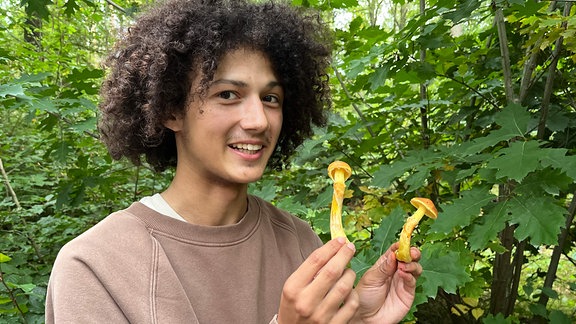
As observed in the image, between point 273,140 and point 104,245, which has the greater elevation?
point 273,140

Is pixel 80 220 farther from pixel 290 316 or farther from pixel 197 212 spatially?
pixel 290 316

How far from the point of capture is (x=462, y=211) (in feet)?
5.57

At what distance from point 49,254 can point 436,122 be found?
3182mm

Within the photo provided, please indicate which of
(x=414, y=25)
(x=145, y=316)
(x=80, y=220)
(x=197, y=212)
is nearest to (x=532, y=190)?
(x=414, y=25)

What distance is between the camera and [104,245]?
1229 mm

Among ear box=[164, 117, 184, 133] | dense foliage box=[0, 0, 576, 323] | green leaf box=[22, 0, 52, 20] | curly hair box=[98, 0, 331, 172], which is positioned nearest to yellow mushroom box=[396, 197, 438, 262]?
dense foliage box=[0, 0, 576, 323]

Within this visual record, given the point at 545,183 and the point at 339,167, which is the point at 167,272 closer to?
the point at 339,167

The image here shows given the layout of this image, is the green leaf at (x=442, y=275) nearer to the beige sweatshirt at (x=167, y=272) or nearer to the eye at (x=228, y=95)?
the beige sweatshirt at (x=167, y=272)

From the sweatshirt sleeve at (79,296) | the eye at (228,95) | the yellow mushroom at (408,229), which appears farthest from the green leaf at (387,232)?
the sweatshirt sleeve at (79,296)

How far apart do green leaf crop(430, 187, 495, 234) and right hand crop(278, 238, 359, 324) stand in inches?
27.0

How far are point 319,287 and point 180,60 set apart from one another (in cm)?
94

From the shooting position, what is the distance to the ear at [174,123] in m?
1.58

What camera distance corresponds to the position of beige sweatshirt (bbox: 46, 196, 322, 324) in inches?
45.6

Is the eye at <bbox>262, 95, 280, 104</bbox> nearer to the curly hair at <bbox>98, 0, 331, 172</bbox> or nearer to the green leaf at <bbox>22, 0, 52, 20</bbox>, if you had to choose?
the curly hair at <bbox>98, 0, 331, 172</bbox>
